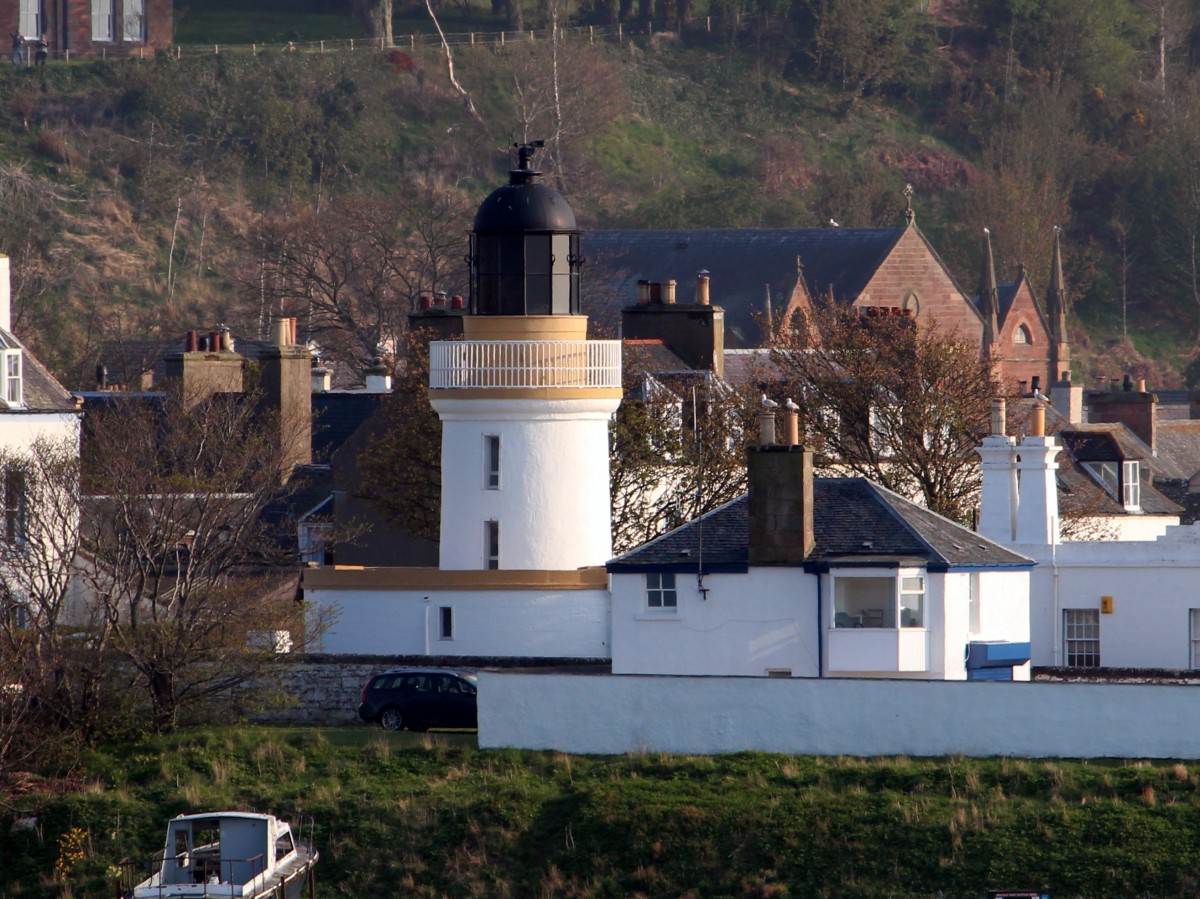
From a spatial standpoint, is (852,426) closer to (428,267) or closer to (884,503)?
(884,503)

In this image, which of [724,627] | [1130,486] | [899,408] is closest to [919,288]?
[1130,486]

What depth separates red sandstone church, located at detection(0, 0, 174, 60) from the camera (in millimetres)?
139625

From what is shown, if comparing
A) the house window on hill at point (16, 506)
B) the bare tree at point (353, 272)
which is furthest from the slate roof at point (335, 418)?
the bare tree at point (353, 272)

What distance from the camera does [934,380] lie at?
180ft

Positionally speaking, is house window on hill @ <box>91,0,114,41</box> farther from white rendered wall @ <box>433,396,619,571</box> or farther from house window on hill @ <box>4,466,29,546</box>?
white rendered wall @ <box>433,396,619,571</box>

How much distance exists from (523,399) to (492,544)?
227 cm

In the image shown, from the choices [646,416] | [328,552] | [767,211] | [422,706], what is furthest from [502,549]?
[767,211]

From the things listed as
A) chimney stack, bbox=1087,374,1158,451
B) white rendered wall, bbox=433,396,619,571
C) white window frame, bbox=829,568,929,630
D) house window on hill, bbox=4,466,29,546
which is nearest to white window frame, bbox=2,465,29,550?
house window on hill, bbox=4,466,29,546

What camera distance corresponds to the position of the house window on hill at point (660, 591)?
40.2 meters

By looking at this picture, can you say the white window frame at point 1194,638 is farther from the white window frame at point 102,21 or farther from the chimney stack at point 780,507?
the white window frame at point 102,21

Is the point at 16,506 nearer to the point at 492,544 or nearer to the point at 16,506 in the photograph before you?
the point at 16,506

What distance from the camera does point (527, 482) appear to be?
41750 millimetres

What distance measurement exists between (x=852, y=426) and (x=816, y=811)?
21.6 meters

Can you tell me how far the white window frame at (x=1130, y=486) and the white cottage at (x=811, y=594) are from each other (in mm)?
21994
